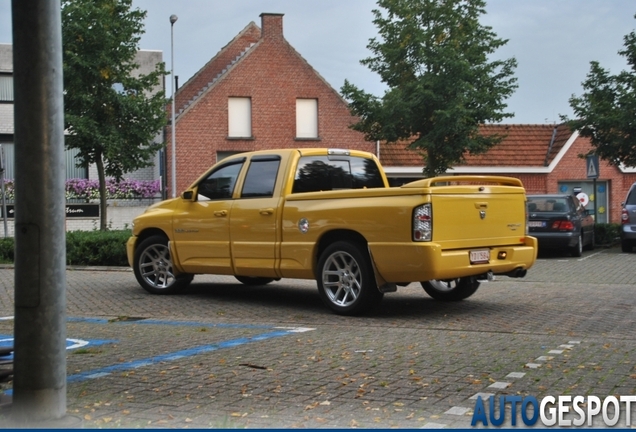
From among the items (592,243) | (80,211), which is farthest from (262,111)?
(592,243)

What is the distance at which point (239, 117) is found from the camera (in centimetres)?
3969

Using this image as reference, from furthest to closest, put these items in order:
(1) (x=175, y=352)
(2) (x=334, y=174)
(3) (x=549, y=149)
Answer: (3) (x=549, y=149) → (2) (x=334, y=174) → (1) (x=175, y=352)

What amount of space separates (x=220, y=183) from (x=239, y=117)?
90.7 ft

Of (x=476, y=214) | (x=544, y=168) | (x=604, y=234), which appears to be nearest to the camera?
(x=476, y=214)

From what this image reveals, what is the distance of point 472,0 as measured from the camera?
101 ft

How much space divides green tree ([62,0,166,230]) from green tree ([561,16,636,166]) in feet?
38.5

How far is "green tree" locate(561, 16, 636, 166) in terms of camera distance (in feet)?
80.8

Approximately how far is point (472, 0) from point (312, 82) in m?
11.1

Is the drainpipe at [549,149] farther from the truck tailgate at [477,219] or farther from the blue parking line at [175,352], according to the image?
the blue parking line at [175,352]

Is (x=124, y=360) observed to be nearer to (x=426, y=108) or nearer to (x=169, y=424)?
(x=169, y=424)

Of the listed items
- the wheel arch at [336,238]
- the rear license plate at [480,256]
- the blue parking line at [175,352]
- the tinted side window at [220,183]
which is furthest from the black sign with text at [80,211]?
the rear license plate at [480,256]

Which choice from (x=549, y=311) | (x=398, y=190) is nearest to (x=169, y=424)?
(x=398, y=190)

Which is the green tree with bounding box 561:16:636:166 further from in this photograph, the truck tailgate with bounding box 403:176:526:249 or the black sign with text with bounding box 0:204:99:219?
the black sign with text with bounding box 0:204:99:219

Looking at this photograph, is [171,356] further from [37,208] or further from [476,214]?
[476,214]
